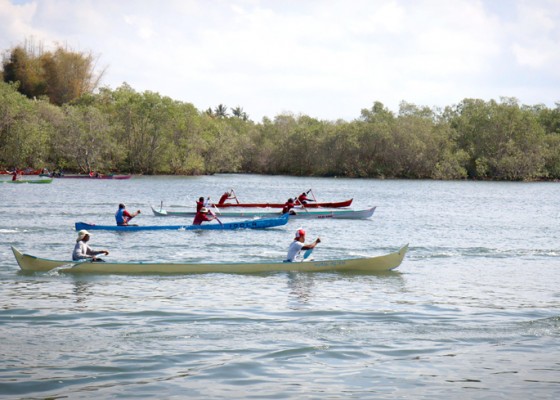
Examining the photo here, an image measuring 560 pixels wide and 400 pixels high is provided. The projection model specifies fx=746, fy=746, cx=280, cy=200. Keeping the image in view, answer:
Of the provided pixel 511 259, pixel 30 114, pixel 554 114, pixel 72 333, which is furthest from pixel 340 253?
pixel 554 114

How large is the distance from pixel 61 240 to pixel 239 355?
64.6 feet


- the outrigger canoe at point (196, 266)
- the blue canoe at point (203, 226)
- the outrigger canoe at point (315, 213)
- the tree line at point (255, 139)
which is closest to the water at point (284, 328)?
the outrigger canoe at point (196, 266)

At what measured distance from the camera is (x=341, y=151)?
12575 cm

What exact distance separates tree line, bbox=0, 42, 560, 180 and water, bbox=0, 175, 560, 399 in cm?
7302

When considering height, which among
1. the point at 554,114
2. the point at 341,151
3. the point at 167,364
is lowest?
the point at 167,364

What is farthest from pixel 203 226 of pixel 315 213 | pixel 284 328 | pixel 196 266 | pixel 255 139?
pixel 255 139

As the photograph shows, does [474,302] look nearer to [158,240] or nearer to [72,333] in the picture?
[72,333]

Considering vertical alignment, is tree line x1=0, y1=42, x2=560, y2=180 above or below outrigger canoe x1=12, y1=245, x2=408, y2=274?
above

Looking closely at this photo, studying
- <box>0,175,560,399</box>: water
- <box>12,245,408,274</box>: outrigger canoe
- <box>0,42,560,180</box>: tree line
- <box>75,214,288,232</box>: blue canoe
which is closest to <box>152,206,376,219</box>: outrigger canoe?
<box>75,214,288,232</box>: blue canoe

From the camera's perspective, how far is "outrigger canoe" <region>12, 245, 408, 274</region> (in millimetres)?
21625

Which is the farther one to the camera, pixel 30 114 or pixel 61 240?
pixel 30 114

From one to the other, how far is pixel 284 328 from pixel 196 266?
22.9 ft

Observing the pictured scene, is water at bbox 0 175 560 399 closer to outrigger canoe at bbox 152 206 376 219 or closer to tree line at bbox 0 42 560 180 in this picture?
outrigger canoe at bbox 152 206 376 219

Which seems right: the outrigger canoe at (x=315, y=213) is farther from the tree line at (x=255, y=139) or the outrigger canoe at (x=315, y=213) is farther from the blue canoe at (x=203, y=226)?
the tree line at (x=255, y=139)
